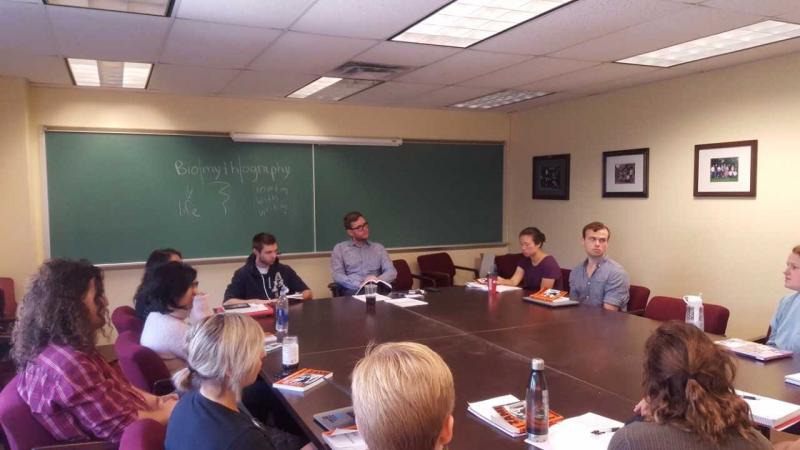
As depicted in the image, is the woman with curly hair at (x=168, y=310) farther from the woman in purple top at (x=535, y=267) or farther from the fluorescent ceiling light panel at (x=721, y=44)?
the fluorescent ceiling light panel at (x=721, y=44)

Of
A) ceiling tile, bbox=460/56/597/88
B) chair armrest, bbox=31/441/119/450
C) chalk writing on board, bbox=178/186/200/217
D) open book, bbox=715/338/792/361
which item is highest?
ceiling tile, bbox=460/56/597/88

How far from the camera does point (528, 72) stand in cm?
441

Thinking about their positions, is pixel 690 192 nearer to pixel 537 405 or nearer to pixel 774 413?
pixel 774 413

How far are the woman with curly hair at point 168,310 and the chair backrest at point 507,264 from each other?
4.09 meters

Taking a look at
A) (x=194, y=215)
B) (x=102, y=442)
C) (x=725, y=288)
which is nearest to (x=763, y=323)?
(x=725, y=288)

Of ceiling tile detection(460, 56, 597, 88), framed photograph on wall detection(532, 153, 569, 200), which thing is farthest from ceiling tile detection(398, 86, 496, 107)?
framed photograph on wall detection(532, 153, 569, 200)

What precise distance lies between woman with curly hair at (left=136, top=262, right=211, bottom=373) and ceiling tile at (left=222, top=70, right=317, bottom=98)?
2.07 meters

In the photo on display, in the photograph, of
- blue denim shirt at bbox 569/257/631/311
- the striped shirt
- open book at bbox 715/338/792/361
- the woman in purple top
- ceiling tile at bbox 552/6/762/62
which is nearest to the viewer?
the striped shirt

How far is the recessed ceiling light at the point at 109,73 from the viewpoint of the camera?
13.6ft

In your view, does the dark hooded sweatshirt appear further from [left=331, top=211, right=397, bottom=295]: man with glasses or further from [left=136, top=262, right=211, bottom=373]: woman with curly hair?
[left=136, top=262, right=211, bottom=373]: woman with curly hair

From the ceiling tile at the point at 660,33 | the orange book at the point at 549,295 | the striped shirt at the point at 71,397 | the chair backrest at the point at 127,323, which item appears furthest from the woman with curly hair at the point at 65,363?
the ceiling tile at the point at 660,33

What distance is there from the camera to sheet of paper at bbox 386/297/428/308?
3.79 meters

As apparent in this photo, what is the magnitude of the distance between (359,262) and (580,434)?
3.58 m

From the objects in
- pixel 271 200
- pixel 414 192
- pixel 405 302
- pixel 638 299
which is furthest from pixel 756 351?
pixel 271 200
